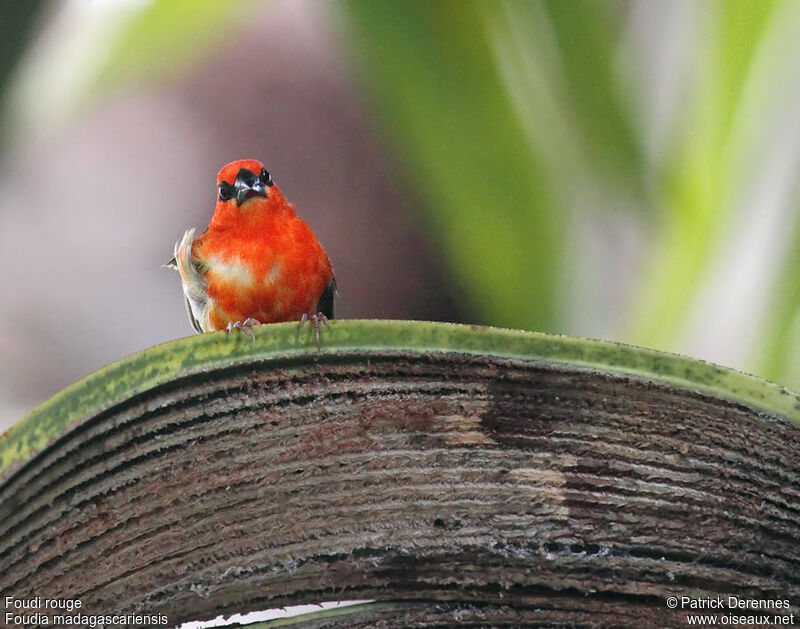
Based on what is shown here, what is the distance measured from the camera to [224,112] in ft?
3.50

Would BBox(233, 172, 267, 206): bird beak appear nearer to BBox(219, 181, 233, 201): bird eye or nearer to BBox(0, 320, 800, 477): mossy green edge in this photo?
BBox(219, 181, 233, 201): bird eye

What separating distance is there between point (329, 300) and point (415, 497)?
715mm

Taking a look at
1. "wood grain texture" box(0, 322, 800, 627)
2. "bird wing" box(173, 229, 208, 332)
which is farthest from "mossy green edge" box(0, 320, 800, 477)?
"bird wing" box(173, 229, 208, 332)

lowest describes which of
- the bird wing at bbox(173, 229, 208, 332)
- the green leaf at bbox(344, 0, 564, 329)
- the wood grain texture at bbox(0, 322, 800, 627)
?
the wood grain texture at bbox(0, 322, 800, 627)

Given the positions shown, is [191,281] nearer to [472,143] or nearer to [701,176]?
[472,143]

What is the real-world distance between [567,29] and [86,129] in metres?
0.68

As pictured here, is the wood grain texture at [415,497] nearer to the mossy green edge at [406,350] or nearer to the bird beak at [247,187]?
the mossy green edge at [406,350]

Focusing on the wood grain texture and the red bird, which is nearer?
the wood grain texture

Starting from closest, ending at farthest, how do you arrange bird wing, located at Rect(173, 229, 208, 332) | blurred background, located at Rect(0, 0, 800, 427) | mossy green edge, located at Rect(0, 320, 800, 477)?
mossy green edge, located at Rect(0, 320, 800, 477) < blurred background, located at Rect(0, 0, 800, 427) < bird wing, located at Rect(173, 229, 208, 332)

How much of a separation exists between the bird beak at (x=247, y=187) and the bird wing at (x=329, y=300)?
14 cm

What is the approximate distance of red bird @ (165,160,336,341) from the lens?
100 centimetres

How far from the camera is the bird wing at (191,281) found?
947mm

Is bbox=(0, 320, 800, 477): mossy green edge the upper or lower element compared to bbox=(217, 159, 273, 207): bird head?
lower

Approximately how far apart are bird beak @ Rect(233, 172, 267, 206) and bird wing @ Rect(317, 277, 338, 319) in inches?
5.6
